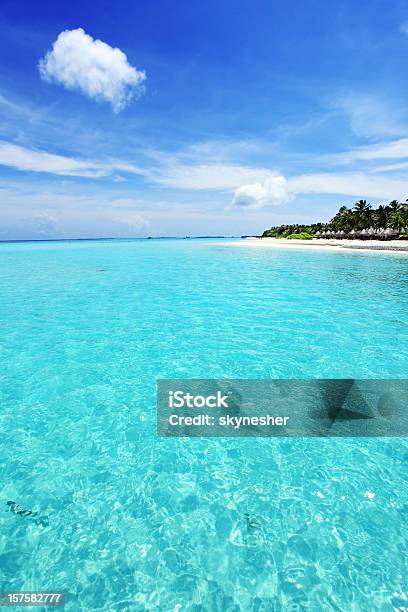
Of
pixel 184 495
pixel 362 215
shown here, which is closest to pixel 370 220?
pixel 362 215

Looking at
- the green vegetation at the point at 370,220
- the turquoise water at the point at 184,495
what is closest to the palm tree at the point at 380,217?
the green vegetation at the point at 370,220

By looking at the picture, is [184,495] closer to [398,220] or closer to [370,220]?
[398,220]

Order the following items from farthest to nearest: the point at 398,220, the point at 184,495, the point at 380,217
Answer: the point at 380,217 → the point at 398,220 → the point at 184,495

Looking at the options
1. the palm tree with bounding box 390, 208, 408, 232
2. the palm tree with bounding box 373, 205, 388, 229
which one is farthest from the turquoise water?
the palm tree with bounding box 373, 205, 388, 229

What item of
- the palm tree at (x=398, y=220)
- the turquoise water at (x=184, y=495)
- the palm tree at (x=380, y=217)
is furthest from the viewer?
the palm tree at (x=380, y=217)

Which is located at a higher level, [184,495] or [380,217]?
[380,217]

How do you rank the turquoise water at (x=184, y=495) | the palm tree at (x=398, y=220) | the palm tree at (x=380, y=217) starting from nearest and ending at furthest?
the turquoise water at (x=184, y=495) → the palm tree at (x=398, y=220) → the palm tree at (x=380, y=217)

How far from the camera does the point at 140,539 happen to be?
417 centimetres

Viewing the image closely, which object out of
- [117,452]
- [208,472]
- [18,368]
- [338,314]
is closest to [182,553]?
[208,472]

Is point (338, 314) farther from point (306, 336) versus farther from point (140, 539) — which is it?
point (140, 539)

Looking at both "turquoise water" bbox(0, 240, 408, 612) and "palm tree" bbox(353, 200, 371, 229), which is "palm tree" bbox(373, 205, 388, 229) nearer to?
"palm tree" bbox(353, 200, 371, 229)

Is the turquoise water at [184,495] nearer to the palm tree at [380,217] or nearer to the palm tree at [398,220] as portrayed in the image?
the palm tree at [398,220]

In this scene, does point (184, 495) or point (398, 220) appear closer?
point (184, 495)

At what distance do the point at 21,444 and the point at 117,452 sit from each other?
79.4 inches
